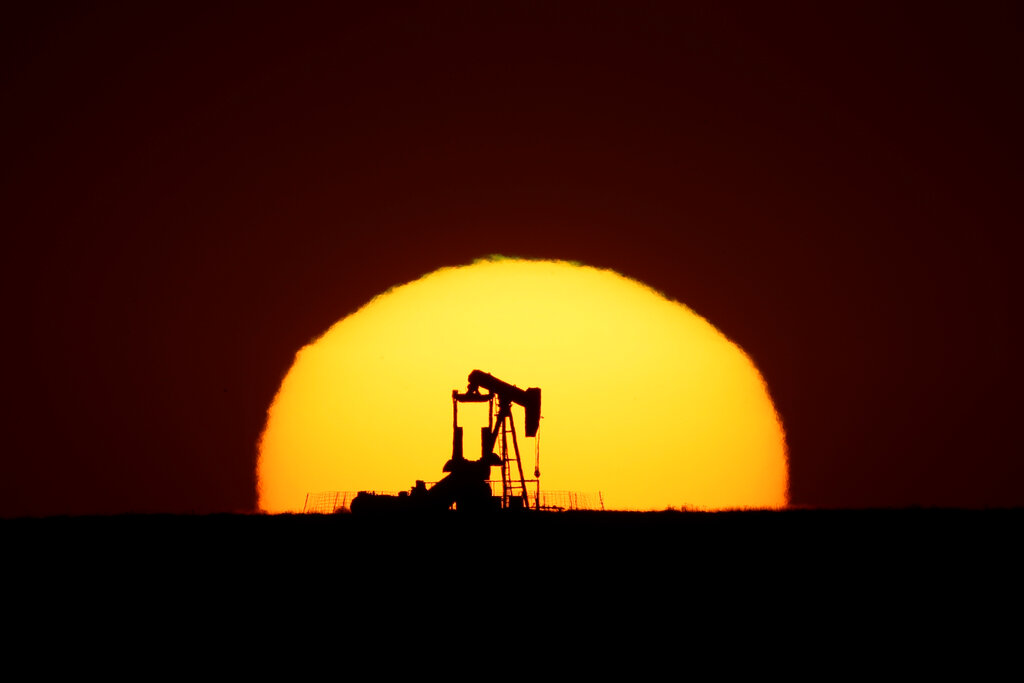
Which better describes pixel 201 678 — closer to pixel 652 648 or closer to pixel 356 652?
pixel 356 652

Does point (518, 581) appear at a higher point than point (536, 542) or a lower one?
lower

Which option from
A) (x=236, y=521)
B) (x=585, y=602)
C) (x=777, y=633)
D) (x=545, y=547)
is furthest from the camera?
(x=236, y=521)

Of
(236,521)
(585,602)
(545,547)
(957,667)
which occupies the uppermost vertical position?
(236,521)

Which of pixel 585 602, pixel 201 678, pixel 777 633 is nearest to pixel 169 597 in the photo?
pixel 201 678

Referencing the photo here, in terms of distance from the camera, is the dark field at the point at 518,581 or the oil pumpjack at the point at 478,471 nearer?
the dark field at the point at 518,581

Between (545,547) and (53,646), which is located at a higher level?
(545,547)

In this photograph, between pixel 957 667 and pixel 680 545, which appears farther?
pixel 680 545

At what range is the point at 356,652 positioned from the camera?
37.3ft

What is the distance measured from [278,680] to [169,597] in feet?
14.7

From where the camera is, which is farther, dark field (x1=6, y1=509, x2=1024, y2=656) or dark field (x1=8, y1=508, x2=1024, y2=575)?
dark field (x1=8, y1=508, x2=1024, y2=575)

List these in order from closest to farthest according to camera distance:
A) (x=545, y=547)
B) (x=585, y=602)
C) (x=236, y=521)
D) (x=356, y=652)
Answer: (x=356, y=652), (x=585, y=602), (x=545, y=547), (x=236, y=521)

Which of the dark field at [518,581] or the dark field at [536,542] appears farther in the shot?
the dark field at [536,542]

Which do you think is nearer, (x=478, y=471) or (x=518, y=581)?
(x=518, y=581)

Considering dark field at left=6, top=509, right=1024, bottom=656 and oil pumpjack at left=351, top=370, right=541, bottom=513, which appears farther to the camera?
oil pumpjack at left=351, top=370, right=541, bottom=513
